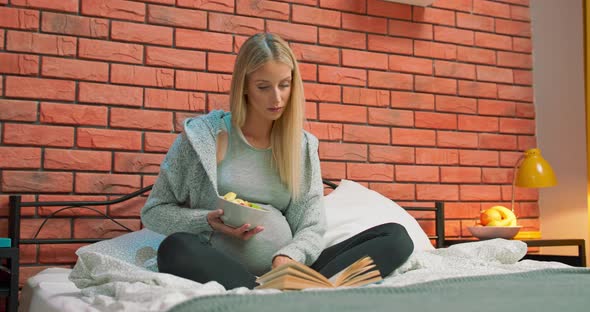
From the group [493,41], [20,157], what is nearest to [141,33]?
[20,157]

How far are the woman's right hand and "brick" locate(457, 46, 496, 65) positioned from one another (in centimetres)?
183

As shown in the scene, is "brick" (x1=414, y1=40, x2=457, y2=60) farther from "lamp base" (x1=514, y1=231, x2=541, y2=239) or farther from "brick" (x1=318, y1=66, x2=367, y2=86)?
"lamp base" (x1=514, y1=231, x2=541, y2=239)

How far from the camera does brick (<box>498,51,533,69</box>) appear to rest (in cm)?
337

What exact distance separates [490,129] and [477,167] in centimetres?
21

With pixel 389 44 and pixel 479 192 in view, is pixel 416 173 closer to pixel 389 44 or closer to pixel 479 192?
pixel 479 192

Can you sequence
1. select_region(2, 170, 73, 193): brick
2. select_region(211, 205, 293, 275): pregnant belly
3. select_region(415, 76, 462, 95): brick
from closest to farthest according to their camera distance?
select_region(211, 205, 293, 275): pregnant belly → select_region(2, 170, 73, 193): brick → select_region(415, 76, 462, 95): brick

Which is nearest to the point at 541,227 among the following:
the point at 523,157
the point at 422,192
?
the point at 523,157

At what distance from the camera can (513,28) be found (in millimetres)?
3412

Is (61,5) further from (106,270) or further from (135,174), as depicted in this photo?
(106,270)

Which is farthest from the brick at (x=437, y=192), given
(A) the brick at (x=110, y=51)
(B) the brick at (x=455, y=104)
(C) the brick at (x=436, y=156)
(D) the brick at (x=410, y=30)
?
(A) the brick at (x=110, y=51)

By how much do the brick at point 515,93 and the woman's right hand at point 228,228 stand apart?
77.3 inches

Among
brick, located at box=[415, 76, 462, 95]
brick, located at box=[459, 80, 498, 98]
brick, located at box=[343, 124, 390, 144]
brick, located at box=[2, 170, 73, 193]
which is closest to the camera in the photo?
brick, located at box=[2, 170, 73, 193]

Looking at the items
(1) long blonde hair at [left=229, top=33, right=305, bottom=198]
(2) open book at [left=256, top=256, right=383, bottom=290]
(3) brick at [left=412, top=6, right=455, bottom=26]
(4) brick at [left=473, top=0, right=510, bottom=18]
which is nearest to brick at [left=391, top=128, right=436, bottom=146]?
(3) brick at [left=412, top=6, right=455, bottom=26]

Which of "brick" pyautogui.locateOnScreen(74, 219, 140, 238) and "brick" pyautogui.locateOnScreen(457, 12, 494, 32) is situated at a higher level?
"brick" pyautogui.locateOnScreen(457, 12, 494, 32)
